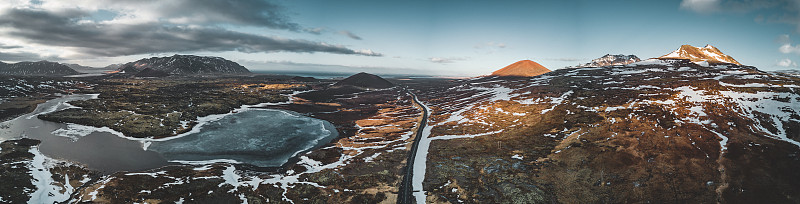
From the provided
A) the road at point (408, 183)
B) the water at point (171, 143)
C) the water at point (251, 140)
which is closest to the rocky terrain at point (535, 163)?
the road at point (408, 183)

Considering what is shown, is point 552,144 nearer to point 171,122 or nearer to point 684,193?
point 684,193

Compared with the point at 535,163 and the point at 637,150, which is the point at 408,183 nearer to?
the point at 535,163

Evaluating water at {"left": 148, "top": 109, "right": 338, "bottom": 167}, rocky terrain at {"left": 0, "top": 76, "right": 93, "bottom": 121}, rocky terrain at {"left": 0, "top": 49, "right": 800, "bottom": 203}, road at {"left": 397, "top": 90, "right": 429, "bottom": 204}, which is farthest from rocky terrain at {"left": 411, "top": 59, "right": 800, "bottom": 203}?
rocky terrain at {"left": 0, "top": 76, "right": 93, "bottom": 121}

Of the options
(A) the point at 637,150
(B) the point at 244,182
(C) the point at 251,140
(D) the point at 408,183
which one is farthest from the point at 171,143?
(A) the point at 637,150

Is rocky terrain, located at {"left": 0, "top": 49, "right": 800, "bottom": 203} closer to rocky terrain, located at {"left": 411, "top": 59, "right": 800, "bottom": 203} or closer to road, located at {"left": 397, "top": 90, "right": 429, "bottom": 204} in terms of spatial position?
rocky terrain, located at {"left": 411, "top": 59, "right": 800, "bottom": 203}

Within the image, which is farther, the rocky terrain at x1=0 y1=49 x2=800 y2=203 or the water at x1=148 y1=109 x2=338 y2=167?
the water at x1=148 y1=109 x2=338 y2=167

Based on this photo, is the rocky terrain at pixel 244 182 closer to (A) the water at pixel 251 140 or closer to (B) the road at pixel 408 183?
(B) the road at pixel 408 183

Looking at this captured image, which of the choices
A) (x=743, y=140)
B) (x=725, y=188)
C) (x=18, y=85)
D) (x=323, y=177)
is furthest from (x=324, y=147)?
(x=18, y=85)
